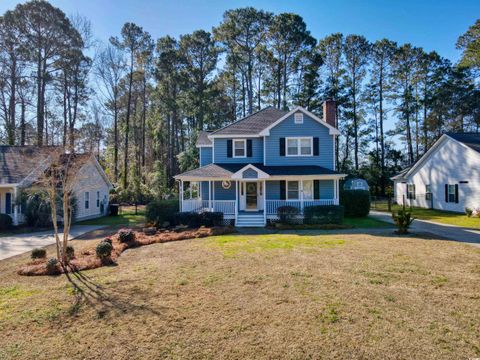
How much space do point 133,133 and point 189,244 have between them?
34.7m

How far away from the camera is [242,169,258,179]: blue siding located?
1692cm

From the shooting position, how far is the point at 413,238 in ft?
40.4

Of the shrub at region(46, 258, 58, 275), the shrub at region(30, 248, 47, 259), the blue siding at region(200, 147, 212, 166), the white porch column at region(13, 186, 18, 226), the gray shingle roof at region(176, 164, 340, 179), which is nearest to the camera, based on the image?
the shrub at region(46, 258, 58, 275)

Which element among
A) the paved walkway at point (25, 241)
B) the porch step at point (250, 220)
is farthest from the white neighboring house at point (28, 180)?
the porch step at point (250, 220)

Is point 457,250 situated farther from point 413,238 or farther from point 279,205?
point 279,205

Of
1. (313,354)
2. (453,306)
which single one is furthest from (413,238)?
(313,354)

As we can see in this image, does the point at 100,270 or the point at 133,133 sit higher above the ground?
the point at 133,133

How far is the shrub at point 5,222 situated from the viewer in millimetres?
16734

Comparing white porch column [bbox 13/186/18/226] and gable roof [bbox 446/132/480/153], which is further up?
gable roof [bbox 446/132/480/153]

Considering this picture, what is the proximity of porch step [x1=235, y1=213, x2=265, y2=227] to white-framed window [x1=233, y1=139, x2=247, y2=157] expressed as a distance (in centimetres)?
A: 512

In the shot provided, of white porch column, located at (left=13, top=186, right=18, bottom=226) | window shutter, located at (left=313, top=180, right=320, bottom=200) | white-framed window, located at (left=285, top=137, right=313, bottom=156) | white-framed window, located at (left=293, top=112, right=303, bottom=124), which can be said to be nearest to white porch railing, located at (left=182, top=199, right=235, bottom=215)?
window shutter, located at (left=313, top=180, right=320, bottom=200)

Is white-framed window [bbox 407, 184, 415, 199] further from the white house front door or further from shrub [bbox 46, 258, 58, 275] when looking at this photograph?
shrub [bbox 46, 258, 58, 275]

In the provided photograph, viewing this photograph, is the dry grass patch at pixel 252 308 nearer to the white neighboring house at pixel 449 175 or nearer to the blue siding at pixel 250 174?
the blue siding at pixel 250 174

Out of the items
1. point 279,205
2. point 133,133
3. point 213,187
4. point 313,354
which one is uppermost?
point 133,133
